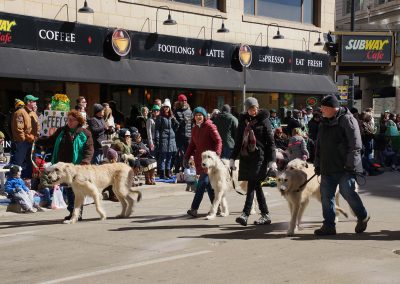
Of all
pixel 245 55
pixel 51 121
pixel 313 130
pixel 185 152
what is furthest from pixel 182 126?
pixel 245 55

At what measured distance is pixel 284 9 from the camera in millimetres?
27562

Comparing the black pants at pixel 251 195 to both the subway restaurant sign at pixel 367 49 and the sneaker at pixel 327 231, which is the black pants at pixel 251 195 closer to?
the sneaker at pixel 327 231

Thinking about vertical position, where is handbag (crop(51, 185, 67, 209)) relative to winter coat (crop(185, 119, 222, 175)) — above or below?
below

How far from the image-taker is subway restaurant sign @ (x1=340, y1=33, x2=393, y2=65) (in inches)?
1249

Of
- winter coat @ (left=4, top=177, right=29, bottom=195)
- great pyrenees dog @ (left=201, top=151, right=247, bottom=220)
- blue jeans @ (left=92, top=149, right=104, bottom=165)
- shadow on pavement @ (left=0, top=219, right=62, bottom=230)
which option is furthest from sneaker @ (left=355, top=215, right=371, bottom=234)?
blue jeans @ (left=92, top=149, right=104, bottom=165)

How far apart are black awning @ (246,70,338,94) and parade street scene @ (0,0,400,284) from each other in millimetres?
69

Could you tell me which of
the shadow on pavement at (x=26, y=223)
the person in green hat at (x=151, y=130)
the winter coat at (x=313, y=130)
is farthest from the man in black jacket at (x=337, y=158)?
the winter coat at (x=313, y=130)

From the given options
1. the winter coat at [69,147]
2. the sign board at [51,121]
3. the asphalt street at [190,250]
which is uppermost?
the sign board at [51,121]

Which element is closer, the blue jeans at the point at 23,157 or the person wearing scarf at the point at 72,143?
the person wearing scarf at the point at 72,143

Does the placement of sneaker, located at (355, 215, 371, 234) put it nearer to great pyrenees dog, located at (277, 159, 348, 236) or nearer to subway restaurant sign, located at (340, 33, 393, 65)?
great pyrenees dog, located at (277, 159, 348, 236)

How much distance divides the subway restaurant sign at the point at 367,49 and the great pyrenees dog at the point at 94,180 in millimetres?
22604

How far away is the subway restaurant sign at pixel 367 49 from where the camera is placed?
104 feet

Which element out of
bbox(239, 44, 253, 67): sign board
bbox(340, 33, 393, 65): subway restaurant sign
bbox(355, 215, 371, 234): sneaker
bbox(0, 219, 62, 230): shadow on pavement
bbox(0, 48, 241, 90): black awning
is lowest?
bbox(0, 219, 62, 230): shadow on pavement

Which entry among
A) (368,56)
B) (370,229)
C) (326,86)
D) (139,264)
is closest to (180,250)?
(139,264)
